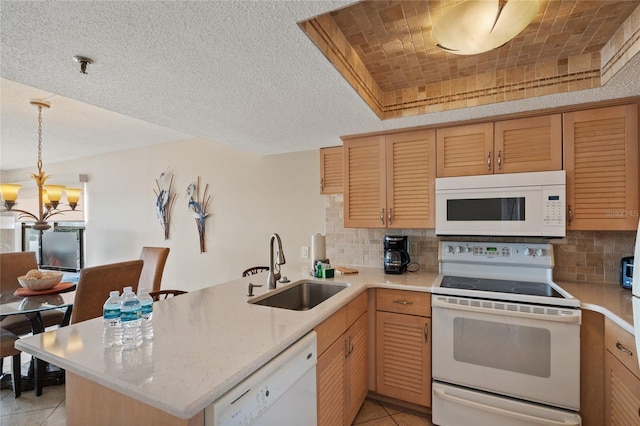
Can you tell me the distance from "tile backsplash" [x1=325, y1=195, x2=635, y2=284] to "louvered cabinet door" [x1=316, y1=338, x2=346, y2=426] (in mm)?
1142

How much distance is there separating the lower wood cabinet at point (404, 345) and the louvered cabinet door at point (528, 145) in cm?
107

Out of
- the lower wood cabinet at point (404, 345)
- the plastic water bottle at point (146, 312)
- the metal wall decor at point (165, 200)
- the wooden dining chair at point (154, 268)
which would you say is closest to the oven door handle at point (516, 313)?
the lower wood cabinet at point (404, 345)

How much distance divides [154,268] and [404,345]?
2.53m

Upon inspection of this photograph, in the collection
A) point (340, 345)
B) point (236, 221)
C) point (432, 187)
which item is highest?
point (432, 187)

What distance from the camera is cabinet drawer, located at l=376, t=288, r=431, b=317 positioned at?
1895mm

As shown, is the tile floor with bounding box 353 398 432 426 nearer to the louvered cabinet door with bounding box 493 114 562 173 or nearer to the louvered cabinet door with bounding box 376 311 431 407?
the louvered cabinet door with bounding box 376 311 431 407

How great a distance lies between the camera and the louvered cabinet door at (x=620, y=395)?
124 centimetres

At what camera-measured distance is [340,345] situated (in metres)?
1.60

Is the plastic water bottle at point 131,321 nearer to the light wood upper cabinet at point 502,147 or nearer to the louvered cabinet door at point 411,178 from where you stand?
the louvered cabinet door at point 411,178

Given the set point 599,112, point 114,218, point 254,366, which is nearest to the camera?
point 254,366

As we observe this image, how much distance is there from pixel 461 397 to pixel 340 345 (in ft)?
2.81

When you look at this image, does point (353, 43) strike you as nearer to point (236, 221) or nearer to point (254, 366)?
point (254, 366)

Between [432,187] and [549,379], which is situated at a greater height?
[432,187]

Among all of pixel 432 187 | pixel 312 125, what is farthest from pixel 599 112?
pixel 312 125
